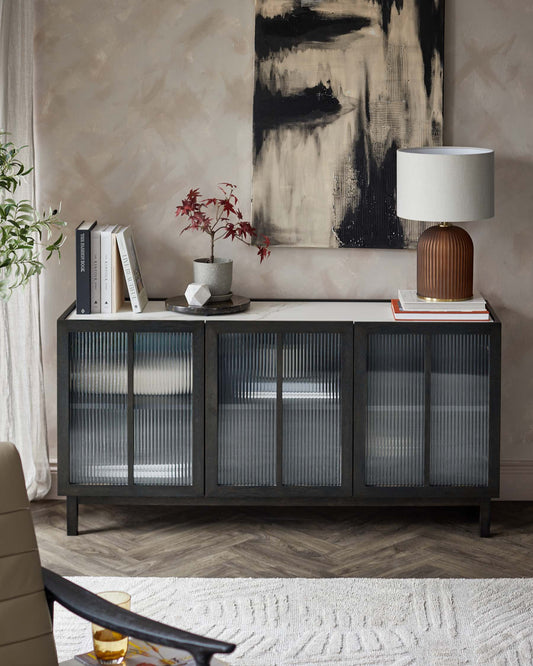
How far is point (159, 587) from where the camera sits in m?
3.16

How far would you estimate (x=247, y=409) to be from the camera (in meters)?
3.54

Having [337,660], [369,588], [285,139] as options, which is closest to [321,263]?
[285,139]

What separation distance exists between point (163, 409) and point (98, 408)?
236 millimetres

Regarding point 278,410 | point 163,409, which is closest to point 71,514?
point 163,409

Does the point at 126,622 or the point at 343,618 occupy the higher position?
the point at 126,622

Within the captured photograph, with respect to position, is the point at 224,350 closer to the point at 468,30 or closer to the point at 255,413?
the point at 255,413

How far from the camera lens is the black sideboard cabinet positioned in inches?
137

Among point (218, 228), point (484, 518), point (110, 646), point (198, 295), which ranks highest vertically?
point (218, 228)

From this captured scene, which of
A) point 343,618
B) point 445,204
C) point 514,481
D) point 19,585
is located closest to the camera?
point 19,585

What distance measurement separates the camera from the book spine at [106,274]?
3545 millimetres

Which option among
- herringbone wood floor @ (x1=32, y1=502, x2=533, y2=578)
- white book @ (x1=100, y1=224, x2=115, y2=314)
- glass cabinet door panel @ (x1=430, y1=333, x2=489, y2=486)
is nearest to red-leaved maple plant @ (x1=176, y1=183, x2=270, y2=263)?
white book @ (x1=100, y1=224, x2=115, y2=314)

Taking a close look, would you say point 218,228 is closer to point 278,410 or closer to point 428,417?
point 278,410

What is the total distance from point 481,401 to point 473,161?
2.82 feet

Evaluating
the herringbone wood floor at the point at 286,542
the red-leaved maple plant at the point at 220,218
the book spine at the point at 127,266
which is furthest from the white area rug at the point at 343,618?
the red-leaved maple plant at the point at 220,218
